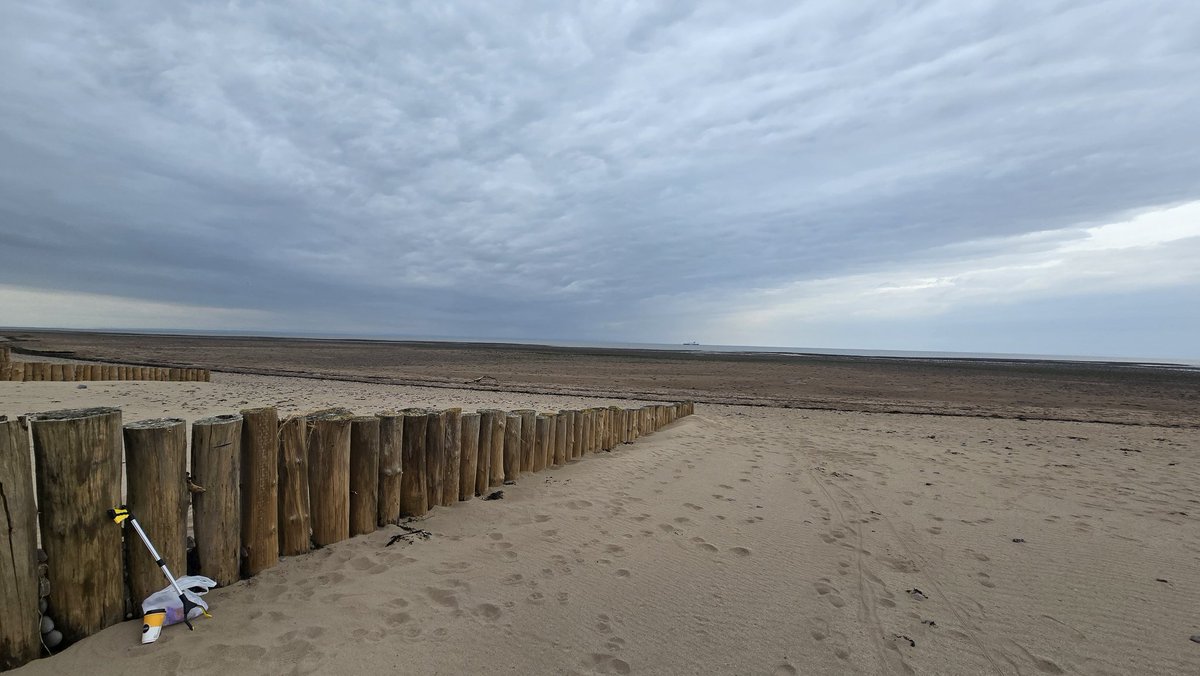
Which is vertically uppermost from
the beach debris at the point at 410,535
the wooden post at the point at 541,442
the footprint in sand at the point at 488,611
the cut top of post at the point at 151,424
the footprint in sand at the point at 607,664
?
the cut top of post at the point at 151,424

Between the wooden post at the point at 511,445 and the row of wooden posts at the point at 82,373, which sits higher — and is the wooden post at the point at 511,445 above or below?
below

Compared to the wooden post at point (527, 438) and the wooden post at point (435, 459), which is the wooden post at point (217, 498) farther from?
the wooden post at point (527, 438)

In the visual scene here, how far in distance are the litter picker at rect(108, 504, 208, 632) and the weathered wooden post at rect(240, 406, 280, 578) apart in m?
0.53

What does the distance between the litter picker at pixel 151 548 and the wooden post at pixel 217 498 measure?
11.7 inches

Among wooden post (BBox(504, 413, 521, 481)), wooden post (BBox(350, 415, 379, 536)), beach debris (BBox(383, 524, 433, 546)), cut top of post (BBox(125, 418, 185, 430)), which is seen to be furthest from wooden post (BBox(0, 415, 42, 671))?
wooden post (BBox(504, 413, 521, 481))

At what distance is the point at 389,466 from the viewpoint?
443 centimetres

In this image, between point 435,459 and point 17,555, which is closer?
point 17,555

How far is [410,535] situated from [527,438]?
219 centimetres

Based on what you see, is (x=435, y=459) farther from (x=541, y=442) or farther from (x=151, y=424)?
(x=151, y=424)

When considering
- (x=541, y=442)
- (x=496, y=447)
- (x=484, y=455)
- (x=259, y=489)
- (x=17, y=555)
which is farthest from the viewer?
(x=541, y=442)

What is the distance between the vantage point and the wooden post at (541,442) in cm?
654

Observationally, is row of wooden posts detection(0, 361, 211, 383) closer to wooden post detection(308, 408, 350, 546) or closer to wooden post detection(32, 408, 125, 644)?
wooden post detection(308, 408, 350, 546)

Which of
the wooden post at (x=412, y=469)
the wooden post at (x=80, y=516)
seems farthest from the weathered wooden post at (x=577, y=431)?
the wooden post at (x=80, y=516)

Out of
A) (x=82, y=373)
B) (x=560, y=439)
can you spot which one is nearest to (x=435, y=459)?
(x=560, y=439)
